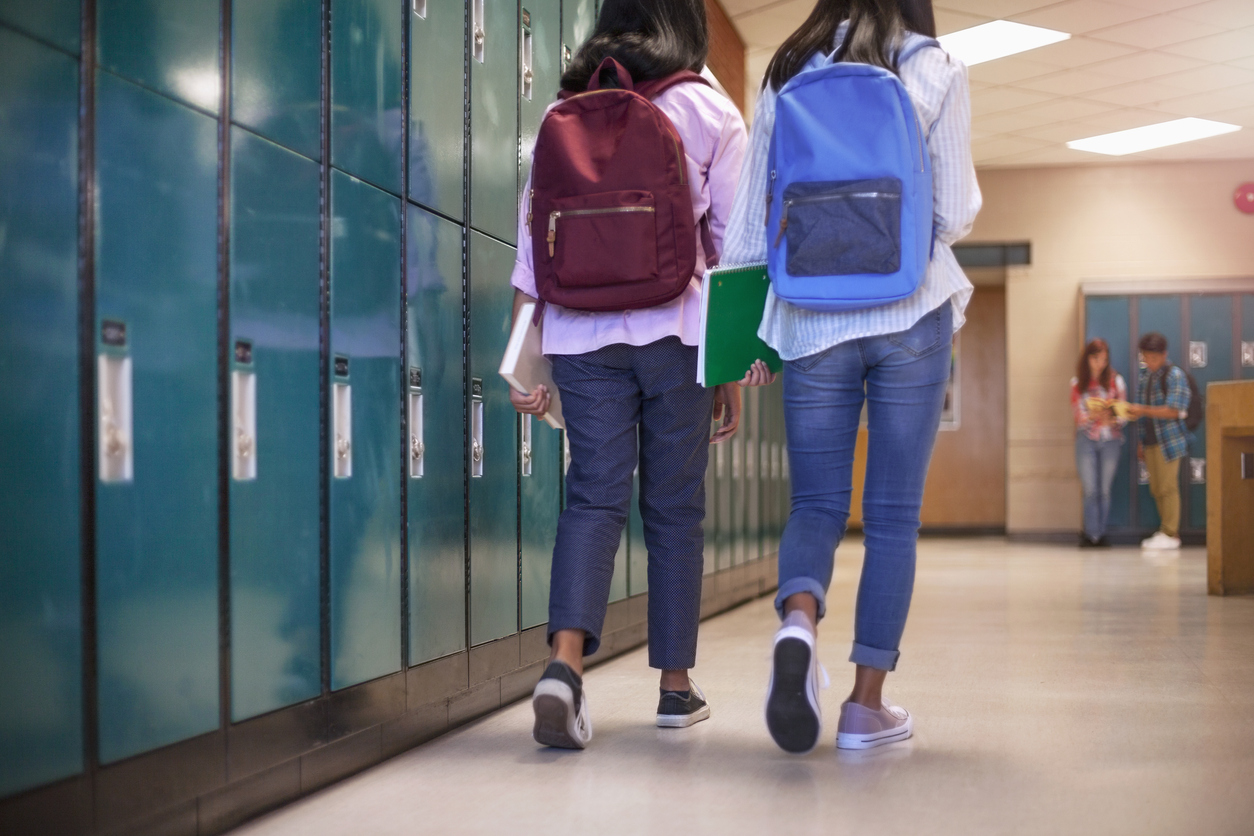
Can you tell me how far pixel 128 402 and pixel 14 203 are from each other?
0.89 ft

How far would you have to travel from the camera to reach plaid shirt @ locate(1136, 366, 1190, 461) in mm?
8695

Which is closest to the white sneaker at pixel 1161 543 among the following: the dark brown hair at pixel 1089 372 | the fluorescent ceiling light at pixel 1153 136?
the dark brown hair at pixel 1089 372

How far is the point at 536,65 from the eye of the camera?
2.90m

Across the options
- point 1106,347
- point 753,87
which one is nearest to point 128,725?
point 753,87

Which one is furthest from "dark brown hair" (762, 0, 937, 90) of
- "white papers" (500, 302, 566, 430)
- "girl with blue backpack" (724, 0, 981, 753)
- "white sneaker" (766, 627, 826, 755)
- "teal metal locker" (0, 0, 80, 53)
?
"teal metal locker" (0, 0, 80, 53)

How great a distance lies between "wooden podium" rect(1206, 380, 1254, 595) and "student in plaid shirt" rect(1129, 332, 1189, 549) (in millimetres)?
3768

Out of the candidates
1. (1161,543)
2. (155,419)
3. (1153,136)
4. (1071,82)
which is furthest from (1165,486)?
(155,419)

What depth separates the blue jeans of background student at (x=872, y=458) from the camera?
6.38 ft

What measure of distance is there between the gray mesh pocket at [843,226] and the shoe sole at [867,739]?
31.0 inches

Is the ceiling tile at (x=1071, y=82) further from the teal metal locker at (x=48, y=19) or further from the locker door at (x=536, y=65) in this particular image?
the teal metal locker at (x=48, y=19)

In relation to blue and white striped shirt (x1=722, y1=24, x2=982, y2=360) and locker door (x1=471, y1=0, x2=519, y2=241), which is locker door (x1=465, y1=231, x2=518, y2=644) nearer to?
locker door (x1=471, y1=0, x2=519, y2=241)

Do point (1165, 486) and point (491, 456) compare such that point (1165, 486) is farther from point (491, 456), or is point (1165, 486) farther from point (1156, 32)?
point (491, 456)

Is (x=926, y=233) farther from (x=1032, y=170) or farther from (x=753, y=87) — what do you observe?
(x=1032, y=170)

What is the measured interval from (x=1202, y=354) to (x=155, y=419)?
957 cm
